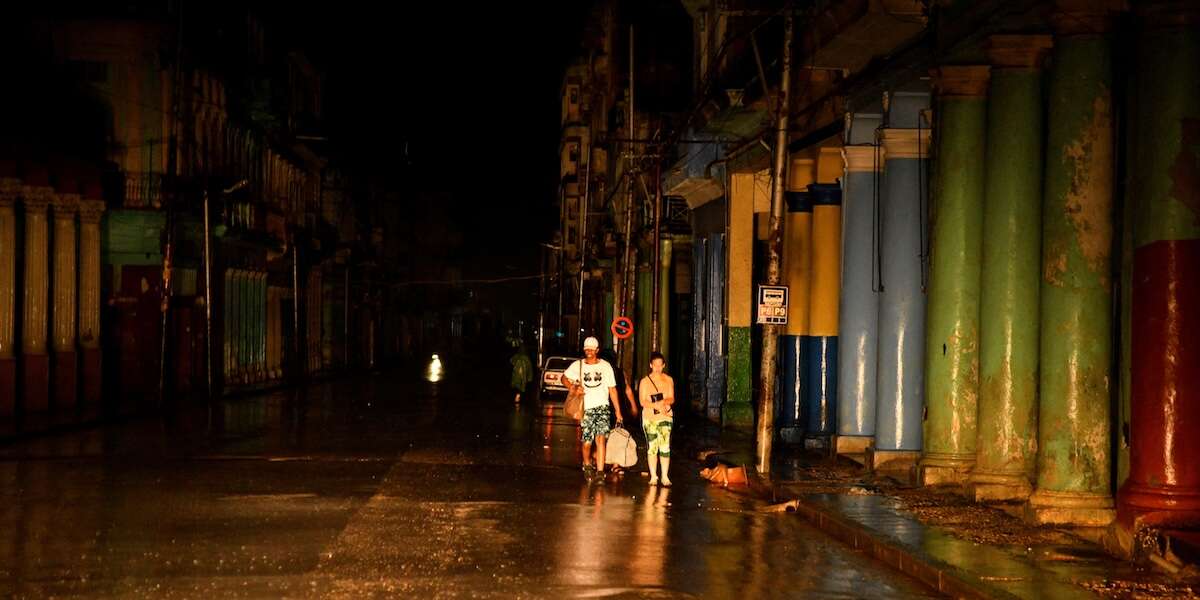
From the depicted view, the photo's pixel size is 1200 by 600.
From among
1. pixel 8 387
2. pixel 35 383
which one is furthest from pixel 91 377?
pixel 8 387

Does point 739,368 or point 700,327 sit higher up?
point 700,327

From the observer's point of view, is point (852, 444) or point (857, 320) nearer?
point (857, 320)

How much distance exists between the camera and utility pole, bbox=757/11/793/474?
19828mm

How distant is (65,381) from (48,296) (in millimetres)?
1983

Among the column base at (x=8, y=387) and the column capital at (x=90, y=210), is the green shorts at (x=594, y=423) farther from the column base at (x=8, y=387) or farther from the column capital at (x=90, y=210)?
the column capital at (x=90, y=210)

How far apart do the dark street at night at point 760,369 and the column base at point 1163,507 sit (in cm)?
2

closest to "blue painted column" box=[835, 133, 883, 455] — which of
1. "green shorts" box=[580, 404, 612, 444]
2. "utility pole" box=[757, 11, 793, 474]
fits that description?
"utility pole" box=[757, 11, 793, 474]

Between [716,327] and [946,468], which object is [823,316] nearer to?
[946,468]

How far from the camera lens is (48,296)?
34.5 meters

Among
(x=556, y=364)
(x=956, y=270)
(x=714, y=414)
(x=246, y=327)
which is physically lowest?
(x=714, y=414)

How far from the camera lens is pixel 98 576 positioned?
10914 mm

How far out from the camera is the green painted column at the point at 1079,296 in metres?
13.9

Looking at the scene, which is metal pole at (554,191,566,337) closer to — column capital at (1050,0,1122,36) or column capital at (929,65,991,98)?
Result: column capital at (929,65,991,98)

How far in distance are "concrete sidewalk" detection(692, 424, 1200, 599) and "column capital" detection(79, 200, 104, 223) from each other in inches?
867
